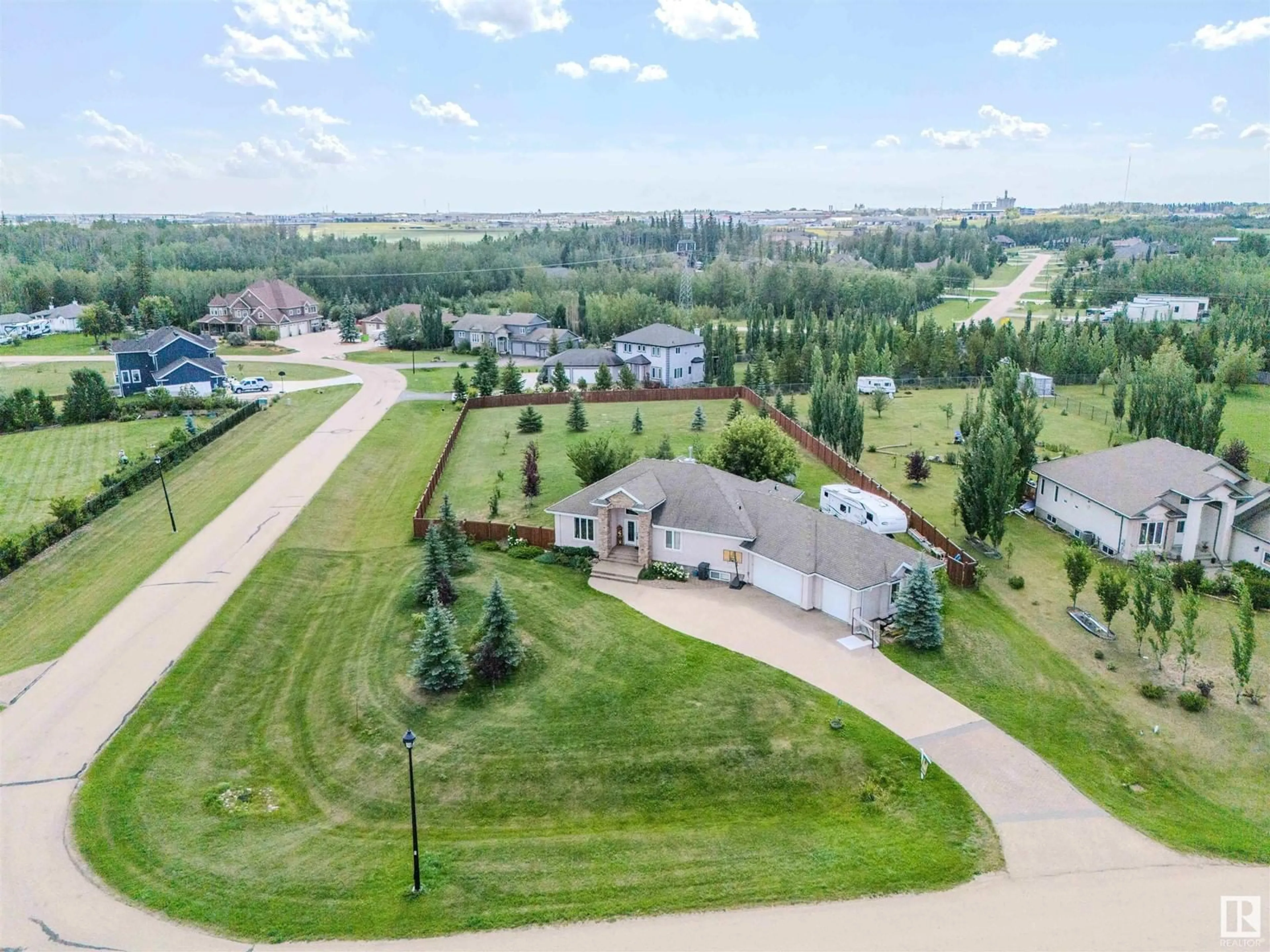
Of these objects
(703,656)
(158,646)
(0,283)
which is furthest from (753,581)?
(0,283)

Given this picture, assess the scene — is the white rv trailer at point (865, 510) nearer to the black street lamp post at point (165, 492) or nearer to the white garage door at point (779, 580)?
the white garage door at point (779, 580)

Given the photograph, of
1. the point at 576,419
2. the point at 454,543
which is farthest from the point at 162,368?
the point at 454,543

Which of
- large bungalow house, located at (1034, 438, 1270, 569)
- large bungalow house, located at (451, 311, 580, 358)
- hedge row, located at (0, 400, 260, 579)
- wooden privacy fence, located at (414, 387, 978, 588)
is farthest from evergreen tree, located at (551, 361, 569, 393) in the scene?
large bungalow house, located at (1034, 438, 1270, 569)

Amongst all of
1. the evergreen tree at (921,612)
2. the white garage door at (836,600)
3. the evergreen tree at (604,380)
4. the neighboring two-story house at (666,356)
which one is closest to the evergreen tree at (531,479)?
the white garage door at (836,600)

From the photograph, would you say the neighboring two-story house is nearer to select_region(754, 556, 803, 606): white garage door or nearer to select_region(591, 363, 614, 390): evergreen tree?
select_region(591, 363, 614, 390): evergreen tree

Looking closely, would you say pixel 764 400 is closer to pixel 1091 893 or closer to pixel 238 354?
pixel 1091 893

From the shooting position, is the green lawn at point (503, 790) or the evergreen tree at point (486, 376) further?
the evergreen tree at point (486, 376)
